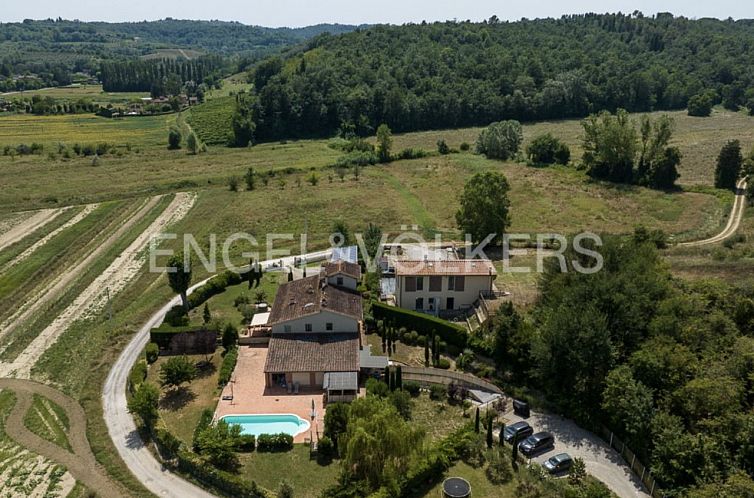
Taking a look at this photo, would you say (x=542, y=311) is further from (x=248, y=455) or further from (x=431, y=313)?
(x=248, y=455)

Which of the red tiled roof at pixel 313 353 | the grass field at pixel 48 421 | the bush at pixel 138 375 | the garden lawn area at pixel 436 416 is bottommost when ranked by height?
the grass field at pixel 48 421

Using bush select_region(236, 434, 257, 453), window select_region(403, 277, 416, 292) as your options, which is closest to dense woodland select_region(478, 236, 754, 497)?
window select_region(403, 277, 416, 292)

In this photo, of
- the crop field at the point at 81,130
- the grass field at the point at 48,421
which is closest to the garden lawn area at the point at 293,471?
the grass field at the point at 48,421

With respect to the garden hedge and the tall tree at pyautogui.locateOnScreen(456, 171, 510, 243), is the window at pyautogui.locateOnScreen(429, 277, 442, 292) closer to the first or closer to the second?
the garden hedge

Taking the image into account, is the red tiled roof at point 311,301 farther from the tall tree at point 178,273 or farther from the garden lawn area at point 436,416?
the garden lawn area at point 436,416

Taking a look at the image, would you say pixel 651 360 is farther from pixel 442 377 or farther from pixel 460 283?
pixel 460 283

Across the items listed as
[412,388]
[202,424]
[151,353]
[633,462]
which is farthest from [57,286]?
[633,462]

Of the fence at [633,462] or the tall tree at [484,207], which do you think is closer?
the fence at [633,462]
